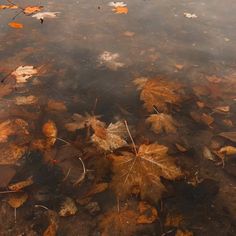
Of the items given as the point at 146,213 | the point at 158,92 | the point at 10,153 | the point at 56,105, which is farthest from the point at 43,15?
the point at 146,213

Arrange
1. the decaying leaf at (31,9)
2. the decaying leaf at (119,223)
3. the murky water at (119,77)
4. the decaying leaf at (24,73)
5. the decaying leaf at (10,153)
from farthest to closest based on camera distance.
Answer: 1. the decaying leaf at (31,9)
2. the decaying leaf at (24,73)
3. the decaying leaf at (10,153)
4. the murky water at (119,77)
5. the decaying leaf at (119,223)

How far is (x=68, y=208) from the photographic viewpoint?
142cm

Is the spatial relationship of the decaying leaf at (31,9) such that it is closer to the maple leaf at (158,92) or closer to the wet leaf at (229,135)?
the maple leaf at (158,92)

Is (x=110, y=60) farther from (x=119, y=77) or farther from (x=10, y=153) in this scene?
(x=10, y=153)

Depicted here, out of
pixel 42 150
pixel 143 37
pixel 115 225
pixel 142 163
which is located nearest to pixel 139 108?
pixel 142 163

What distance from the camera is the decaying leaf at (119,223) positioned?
1.33m

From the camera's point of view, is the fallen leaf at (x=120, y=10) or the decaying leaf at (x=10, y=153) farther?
the fallen leaf at (x=120, y=10)

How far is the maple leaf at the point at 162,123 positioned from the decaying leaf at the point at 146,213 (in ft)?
1.84

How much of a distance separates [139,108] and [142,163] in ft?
1.94

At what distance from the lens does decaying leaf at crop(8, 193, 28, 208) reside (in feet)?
4.68

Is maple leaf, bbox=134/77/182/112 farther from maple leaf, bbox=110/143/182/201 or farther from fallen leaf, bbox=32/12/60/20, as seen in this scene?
fallen leaf, bbox=32/12/60/20

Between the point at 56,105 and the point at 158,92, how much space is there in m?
0.74

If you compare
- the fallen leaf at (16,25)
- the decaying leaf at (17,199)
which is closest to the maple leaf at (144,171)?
the decaying leaf at (17,199)

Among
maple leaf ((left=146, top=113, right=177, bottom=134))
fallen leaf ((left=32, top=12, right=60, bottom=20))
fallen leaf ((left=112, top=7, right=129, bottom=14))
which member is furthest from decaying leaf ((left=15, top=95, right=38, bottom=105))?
fallen leaf ((left=112, top=7, right=129, bottom=14))
